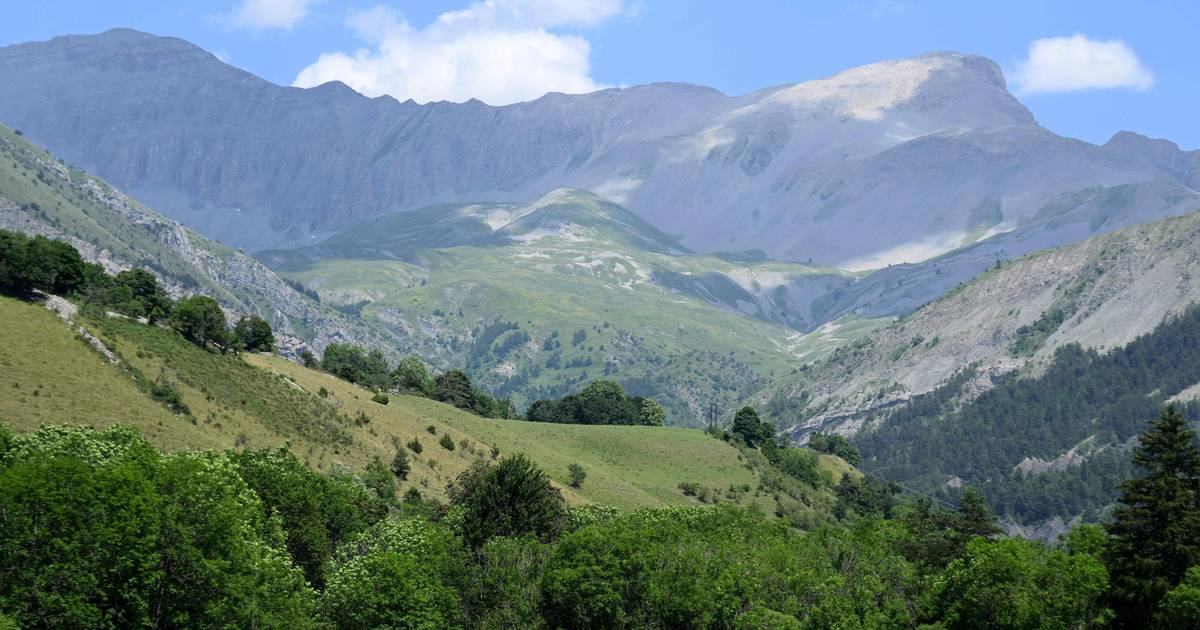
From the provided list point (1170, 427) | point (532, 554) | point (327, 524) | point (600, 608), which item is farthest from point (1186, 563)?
point (327, 524)

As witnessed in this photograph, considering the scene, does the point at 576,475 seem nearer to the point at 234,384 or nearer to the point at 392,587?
the point at 234,384

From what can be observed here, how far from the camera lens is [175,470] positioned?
66.6 meters

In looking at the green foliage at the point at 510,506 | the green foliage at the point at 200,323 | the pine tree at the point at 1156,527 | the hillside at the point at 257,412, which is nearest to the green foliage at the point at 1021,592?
the pine tree at the point at 1156,527

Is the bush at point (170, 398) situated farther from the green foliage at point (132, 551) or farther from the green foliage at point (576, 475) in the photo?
the green foliage at point (576, 475)

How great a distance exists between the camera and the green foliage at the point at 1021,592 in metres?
73.3

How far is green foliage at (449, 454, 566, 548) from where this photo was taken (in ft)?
303

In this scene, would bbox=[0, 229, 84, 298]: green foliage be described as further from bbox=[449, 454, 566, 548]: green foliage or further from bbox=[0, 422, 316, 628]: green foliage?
bbox=[0, 422, 316, 628]: green foliage

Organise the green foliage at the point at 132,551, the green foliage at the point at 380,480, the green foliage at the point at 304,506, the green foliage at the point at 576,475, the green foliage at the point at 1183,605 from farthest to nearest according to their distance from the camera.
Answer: the green foliage at the point at 576,475
the green foliage at the point at 380,480
the green foliage at the point at 304,506
the green foliage at the point at 1183,605
the green foliage at the point at 132,551

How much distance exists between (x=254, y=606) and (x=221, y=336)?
69995 mm

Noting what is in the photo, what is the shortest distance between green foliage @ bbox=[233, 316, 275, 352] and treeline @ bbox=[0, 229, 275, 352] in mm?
13046

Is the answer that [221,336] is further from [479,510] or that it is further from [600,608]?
[600,608]

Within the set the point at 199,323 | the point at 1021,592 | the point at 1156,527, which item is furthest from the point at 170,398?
the point at 1156,527

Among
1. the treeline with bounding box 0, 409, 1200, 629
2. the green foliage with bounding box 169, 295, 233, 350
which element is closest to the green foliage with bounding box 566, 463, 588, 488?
the treeline with bounding box 0, 409, 1200, 629

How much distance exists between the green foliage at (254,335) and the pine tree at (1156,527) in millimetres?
109095
